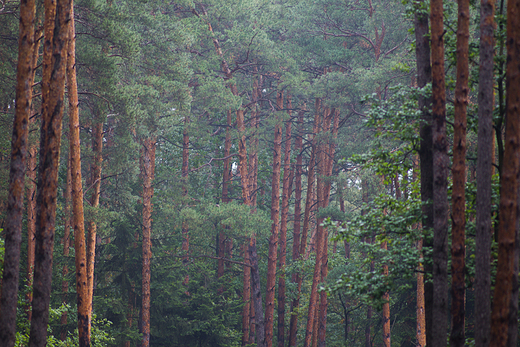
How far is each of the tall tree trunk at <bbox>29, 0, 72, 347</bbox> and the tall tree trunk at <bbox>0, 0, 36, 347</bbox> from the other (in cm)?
31

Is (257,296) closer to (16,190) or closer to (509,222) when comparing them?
(16,190)

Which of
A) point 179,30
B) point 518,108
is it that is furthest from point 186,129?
point 518,108

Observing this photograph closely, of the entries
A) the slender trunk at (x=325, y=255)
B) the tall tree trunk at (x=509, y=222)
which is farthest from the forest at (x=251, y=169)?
the slender trunk at (x=325, y=255)

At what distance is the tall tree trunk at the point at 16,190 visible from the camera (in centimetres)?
813

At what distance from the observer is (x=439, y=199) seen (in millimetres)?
7016

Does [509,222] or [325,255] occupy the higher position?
[509,222]

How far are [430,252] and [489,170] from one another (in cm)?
169

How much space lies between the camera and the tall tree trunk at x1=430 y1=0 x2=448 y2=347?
6.90 meters

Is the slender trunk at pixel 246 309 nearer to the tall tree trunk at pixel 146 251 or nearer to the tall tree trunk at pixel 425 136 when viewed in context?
the tall tree trunk at pixel 146 251

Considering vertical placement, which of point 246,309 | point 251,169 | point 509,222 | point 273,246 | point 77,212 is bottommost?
point 246,309

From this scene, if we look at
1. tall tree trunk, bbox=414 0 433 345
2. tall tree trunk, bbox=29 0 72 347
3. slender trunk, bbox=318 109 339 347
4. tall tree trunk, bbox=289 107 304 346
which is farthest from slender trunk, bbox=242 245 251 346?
tall tree trunk, bbox=414 0 433 345

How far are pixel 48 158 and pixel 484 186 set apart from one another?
7.22 metres

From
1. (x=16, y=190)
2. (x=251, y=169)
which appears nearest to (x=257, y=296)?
(x=251, y=169)

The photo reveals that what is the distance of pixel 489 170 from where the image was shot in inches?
247
